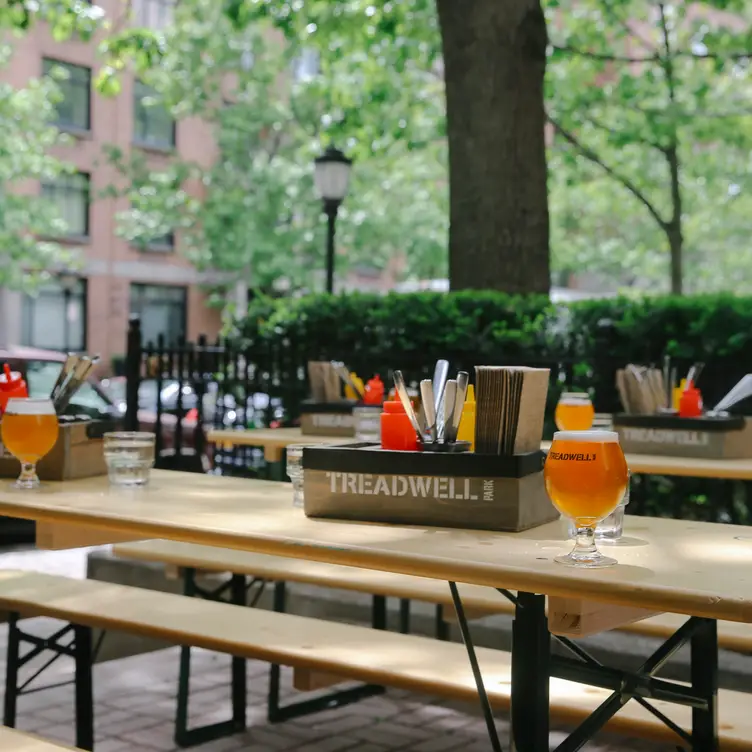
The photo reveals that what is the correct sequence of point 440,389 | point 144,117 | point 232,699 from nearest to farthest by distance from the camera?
point 440,389, point 232,699, point 144,117

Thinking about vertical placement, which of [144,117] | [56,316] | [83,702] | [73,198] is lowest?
[83,702]

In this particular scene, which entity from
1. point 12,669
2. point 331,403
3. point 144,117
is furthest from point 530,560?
point 144,117

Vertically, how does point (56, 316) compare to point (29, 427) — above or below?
above

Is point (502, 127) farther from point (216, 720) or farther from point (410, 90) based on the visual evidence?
point (410, 90)

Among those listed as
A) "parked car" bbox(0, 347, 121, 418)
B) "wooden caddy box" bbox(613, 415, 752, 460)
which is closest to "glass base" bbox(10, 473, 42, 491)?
"wooden caddy box" bbox(613, 415, 752, 460)

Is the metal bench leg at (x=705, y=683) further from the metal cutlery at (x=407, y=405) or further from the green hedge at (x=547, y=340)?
the green hedge at (x=547, y=340)

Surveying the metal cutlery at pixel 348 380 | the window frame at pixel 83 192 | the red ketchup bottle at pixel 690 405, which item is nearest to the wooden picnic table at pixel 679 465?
the red ketchup bottle at pixel 690 405

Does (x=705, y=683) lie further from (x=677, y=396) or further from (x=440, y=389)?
(x=677, y=396)

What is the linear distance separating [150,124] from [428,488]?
28.0 m

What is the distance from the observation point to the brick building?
2706 centimetres

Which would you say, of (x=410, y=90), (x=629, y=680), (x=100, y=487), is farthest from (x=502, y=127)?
(x=410, y=90)

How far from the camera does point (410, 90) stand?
1476 centimetres

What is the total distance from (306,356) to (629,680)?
17.3ft

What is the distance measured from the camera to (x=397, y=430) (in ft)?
8.61
